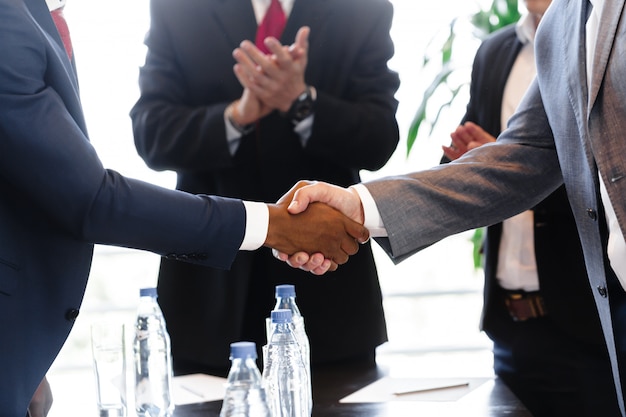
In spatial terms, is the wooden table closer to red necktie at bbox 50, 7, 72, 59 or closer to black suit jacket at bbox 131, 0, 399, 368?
black suit jacket at bbox 131, 0, 399, 368

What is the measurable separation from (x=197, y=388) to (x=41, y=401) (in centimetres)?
36

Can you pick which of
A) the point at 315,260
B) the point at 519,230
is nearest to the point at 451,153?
the point at 519,230

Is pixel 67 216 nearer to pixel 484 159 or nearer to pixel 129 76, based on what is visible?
pixel 484 159

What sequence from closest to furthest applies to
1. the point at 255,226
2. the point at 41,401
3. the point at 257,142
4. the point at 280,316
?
the point at 280,316 < the point at 41,401 < the point at 255,226 < the point at 257,142

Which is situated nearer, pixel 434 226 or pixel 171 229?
pixel 171 229

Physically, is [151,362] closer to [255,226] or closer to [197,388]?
[197,388]

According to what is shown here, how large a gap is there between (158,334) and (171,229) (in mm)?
283

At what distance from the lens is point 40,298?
1549 mm

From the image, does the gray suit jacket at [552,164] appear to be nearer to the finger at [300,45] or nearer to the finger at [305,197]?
the finger at [305,197]

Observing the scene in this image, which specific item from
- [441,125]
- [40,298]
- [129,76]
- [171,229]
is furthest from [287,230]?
[129,76]

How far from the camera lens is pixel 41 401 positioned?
5.86ft

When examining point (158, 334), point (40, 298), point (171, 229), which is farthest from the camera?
point (158, 334)

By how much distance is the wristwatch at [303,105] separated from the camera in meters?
2.43

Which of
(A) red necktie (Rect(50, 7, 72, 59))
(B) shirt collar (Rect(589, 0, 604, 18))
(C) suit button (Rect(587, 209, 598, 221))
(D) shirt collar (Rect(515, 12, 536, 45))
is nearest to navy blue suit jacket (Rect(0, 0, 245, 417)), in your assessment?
(A) red necktie (Rect(50, 7, 72, 59))
